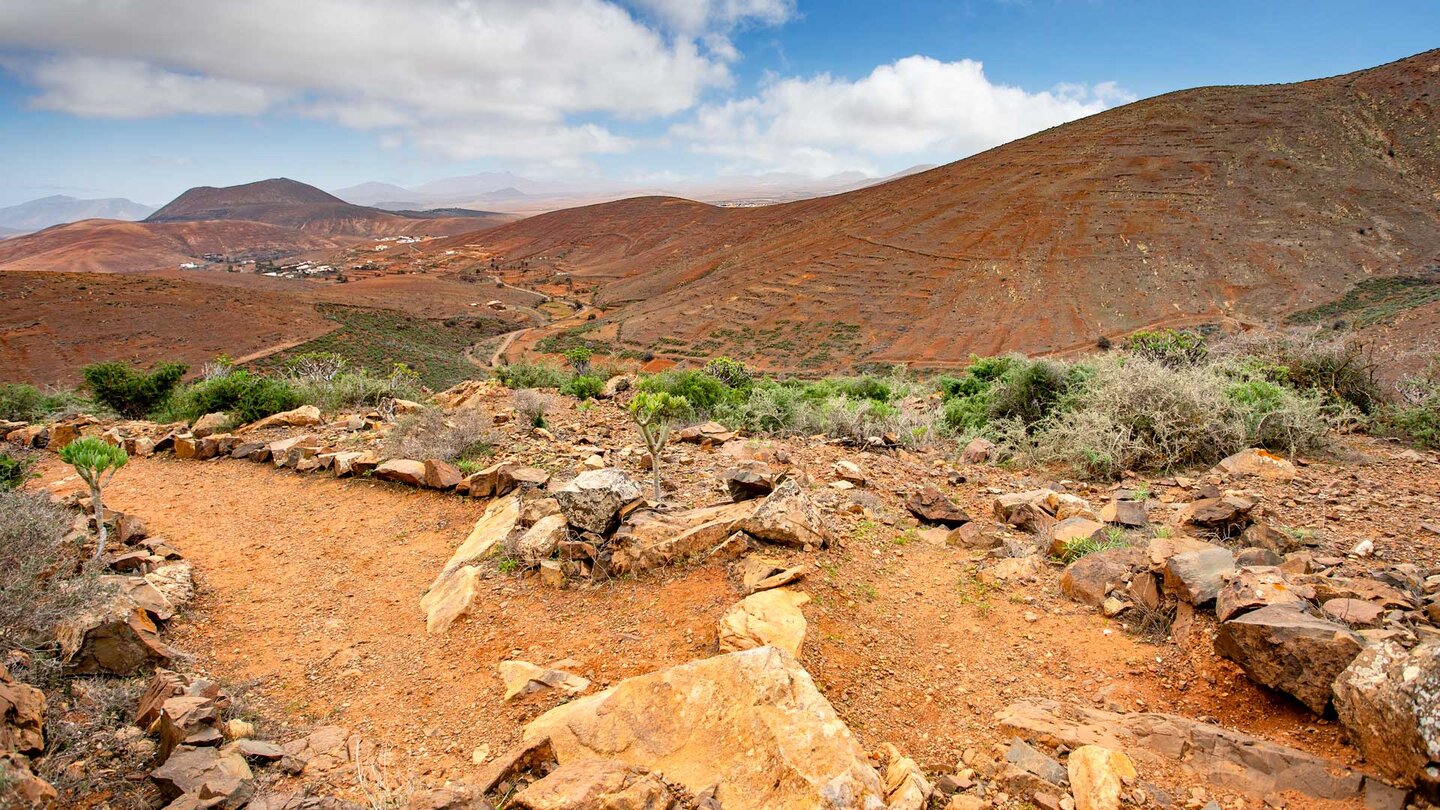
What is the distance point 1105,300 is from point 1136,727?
35.1 meters

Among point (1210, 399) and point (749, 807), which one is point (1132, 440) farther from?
point (749, 807)

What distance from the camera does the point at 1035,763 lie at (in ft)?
9.72

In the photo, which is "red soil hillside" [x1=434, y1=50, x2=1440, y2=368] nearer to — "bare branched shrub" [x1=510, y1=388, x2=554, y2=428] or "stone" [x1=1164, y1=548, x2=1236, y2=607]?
"bare branched shrub" [x1=510, y1=388, x2=554, y2=428]

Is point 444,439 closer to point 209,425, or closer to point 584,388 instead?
point 209,425

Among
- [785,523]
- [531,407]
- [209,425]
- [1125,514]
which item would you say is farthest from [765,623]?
[209,425]

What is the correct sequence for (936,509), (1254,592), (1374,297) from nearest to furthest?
1. (1254,592)
2. (936,509)
3. (1374,297)

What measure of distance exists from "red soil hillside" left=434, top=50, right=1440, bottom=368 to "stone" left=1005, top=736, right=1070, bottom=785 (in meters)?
29.7

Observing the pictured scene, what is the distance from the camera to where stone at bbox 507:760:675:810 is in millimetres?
2576

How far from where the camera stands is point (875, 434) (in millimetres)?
9289

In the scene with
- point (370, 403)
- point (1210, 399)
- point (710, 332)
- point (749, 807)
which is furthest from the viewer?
point (710, 332)

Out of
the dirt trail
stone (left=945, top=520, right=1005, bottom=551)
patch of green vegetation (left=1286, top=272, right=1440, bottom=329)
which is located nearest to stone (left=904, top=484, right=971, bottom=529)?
stone (left=945, top=520, right=1005, bottom=551)

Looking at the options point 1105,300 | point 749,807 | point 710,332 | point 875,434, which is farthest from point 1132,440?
point 710,332

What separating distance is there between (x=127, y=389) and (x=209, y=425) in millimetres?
5379

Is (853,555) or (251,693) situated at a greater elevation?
(853,555)
